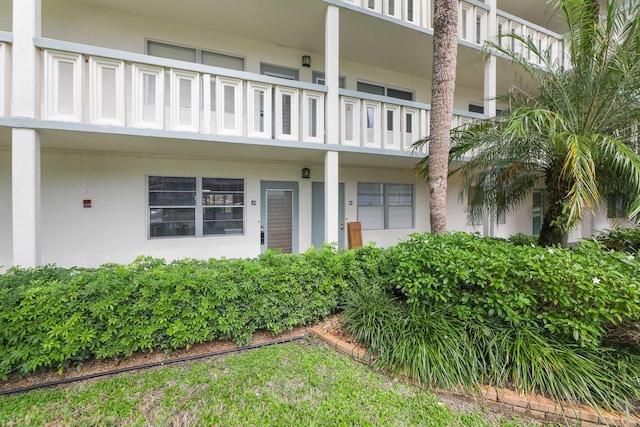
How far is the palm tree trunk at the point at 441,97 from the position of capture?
4.90 metres

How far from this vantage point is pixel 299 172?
8.03 metres

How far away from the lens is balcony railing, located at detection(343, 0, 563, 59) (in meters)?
6.59

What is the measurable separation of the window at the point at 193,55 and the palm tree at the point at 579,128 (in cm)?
554

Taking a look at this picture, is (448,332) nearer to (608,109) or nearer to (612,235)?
(608,109)

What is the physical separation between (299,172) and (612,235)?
684cm

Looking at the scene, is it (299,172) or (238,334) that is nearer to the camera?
(238,334)

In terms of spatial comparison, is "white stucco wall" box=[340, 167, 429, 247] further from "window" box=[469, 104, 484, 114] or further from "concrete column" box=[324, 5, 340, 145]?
"window" box=[469, 104, 484, 114]

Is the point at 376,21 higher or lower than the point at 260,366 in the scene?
higher

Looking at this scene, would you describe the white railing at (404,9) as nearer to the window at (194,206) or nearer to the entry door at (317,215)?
the entry door at (317,215)

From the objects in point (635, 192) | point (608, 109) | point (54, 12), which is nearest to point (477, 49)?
point (608, 109)

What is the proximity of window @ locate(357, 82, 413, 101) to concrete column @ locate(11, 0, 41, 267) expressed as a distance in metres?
6.92

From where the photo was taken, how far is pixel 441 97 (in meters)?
5.00

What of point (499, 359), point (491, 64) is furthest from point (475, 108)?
point (499, 359)

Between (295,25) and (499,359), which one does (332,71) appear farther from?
(499,359)
